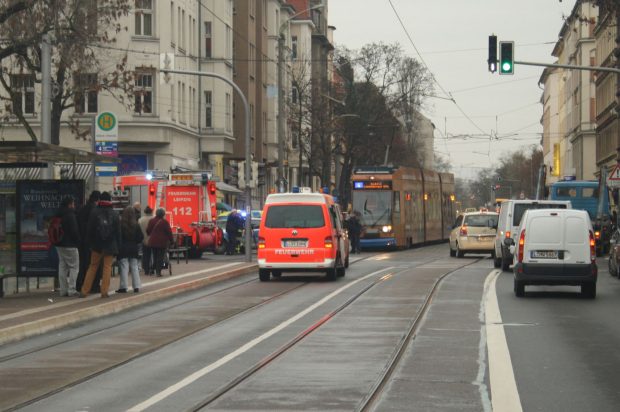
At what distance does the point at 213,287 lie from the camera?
2847 cm

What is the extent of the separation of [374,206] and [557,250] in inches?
1160

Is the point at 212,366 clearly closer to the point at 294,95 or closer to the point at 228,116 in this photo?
the point at 228,116

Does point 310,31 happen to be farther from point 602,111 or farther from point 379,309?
point 379,309

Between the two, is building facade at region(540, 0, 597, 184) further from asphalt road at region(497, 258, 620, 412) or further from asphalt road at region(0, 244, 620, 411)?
asphalt road at region(0, 244, 620, 411)

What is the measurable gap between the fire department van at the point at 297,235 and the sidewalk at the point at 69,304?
57.9 inches

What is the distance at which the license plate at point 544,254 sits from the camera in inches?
963

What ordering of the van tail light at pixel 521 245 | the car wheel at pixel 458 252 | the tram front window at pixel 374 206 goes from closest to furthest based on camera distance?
the van tail light at pixel 521 245, the car wheel at pixel 458 252, the tram front window at pixel 374 206

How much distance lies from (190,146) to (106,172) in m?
33.7

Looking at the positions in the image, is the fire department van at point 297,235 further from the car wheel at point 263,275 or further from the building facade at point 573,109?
the building facade at point 573,109

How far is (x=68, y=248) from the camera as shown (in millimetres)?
22594

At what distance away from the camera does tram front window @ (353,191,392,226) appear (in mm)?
53656

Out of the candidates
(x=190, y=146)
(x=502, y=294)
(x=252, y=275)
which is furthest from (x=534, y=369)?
(x=190, y=146)

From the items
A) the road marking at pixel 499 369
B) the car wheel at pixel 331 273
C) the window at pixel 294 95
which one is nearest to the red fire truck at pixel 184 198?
the car wheel at pixel 331 273

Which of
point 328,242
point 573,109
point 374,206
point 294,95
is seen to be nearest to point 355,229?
point 374,206
